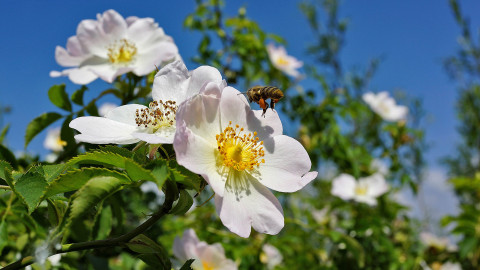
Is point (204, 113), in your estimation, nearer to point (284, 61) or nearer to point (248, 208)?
point (248, 208)

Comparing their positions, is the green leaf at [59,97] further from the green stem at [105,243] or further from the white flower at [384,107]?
the white flower at [384,107]

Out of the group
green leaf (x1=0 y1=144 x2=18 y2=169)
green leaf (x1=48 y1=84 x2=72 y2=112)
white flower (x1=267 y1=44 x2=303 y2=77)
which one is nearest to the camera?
green leaf (x1=0 y1=144 x2=18 y2=169)

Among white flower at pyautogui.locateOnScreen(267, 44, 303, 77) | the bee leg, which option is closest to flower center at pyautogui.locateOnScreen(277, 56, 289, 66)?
white flower at pyautogui.locateOnScreen(267, 44, 303, 77)

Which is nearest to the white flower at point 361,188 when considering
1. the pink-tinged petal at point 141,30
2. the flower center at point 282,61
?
the flower center at point 282,61

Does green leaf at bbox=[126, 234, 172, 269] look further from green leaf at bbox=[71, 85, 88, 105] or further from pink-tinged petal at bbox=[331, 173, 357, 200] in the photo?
pink-tinged petal at bbox=[331, 173, 357, 200]

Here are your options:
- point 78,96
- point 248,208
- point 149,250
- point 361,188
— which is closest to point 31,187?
point 149,250

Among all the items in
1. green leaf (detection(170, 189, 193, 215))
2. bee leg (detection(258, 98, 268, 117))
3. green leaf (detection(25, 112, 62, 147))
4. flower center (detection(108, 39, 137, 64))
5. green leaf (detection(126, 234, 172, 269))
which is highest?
flower center (detection(108, 39, 137, 64))
